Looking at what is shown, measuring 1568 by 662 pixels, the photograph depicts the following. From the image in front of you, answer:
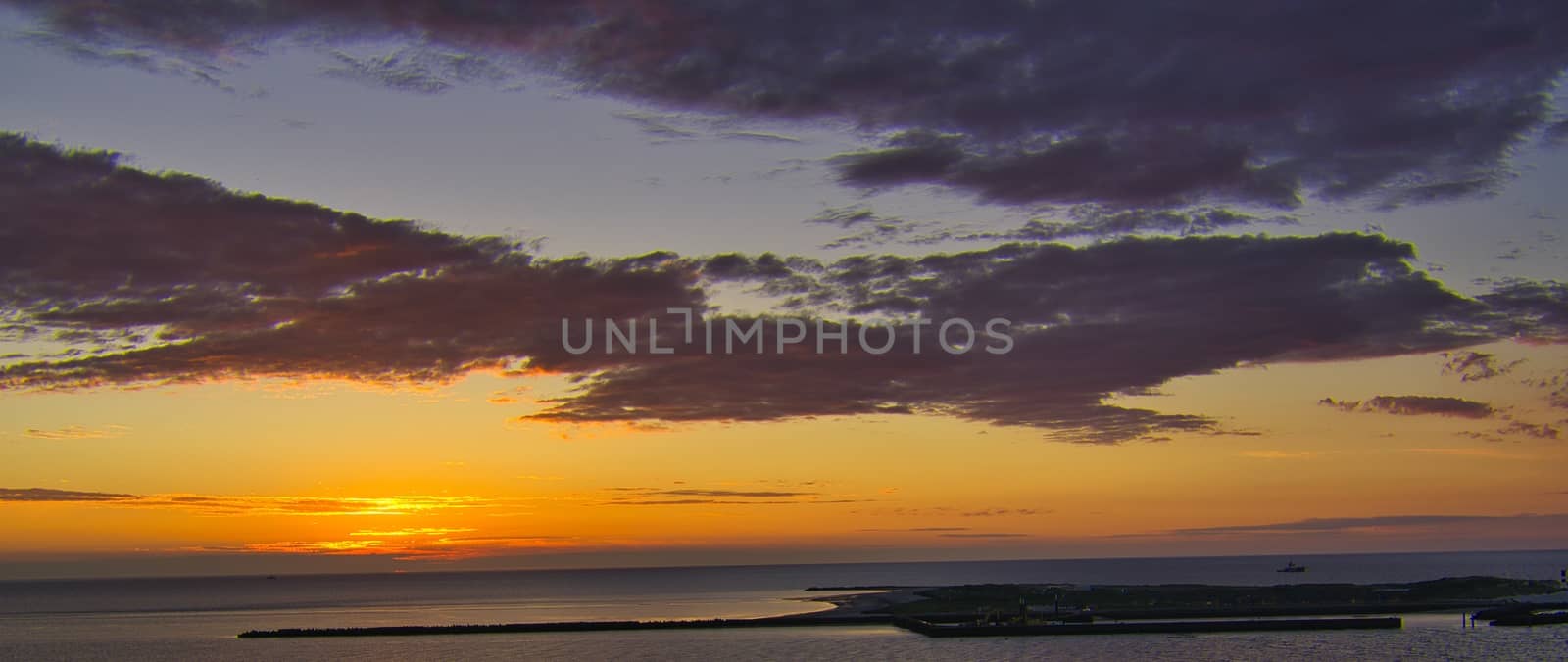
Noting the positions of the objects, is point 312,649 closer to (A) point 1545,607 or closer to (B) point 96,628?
(B) point 96,628

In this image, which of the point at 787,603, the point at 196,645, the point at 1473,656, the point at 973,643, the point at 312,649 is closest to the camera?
the point at 1473,656

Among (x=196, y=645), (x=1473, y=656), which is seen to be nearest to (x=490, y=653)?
(x=196, y=645)

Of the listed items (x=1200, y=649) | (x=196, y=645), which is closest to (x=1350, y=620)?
(x=1200, y=649)

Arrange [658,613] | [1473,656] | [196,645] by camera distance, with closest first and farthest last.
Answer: [1473,656] < [196,645] < [658,613]

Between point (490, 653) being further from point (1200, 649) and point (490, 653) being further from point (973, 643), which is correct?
point (1200, 649)

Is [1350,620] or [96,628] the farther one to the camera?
[96,628]

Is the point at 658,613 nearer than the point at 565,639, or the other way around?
the point at 565,639
